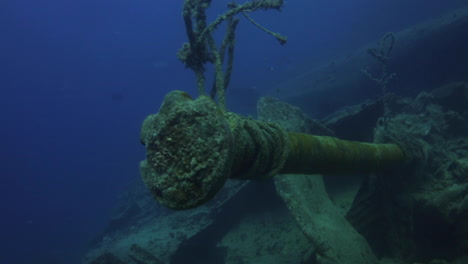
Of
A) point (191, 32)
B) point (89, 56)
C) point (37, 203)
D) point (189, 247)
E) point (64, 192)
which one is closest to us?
point (191, 32)

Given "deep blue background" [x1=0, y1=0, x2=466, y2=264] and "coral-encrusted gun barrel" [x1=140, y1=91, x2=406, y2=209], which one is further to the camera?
"deep blue background" [x1=0, y1=0, x2=466, y2=264]

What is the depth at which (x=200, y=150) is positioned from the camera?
65.8 inches

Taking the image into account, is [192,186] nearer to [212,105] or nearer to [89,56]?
[212,105]

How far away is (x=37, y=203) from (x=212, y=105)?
134m

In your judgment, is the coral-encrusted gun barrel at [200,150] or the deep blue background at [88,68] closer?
the coral-encrusted gun barrel at [200,150]

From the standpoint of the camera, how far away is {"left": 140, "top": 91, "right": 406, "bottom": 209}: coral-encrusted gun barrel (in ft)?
5.33

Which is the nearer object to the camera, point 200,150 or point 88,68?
point 200,150

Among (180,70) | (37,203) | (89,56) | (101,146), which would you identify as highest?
(89,56)

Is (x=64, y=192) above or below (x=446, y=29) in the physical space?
below

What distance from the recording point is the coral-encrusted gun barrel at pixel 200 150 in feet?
5.33

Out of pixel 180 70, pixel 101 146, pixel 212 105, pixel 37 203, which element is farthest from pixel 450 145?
pixel 101 146

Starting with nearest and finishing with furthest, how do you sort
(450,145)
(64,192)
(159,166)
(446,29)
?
(159,166)
(450,145)
(446,29)
(64,192)

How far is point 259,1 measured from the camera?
4406mm

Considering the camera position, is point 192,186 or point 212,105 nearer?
point 192,186
